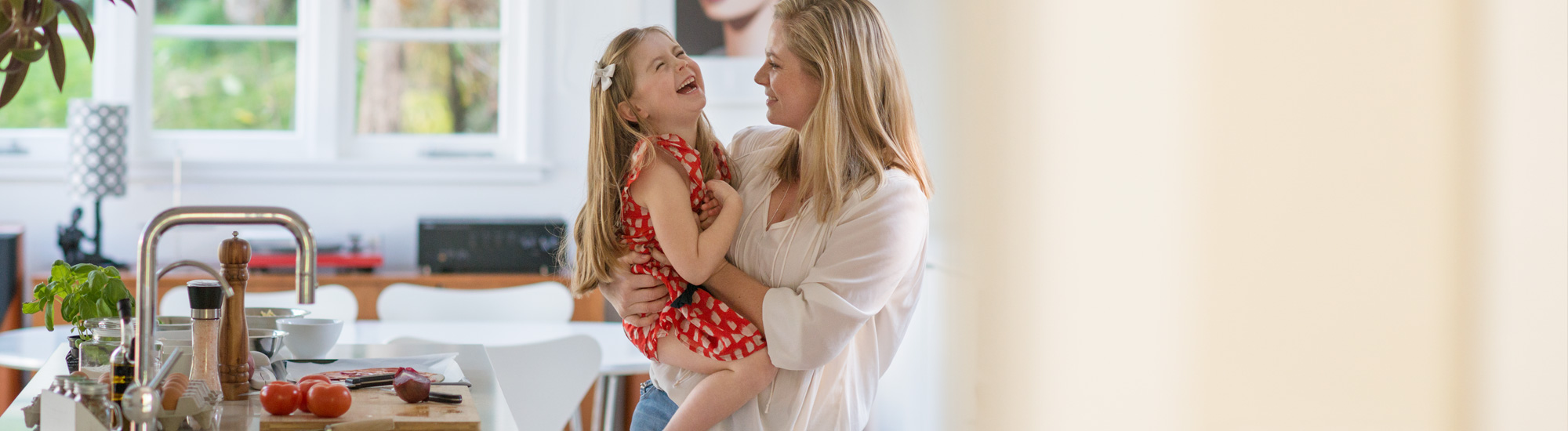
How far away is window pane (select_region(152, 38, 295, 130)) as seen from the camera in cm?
398

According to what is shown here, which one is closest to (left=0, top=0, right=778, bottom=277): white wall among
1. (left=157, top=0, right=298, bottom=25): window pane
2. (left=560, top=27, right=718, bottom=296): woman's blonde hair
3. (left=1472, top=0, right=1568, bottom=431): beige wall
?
(left=157, top=0, right=298, bottom=25): window pane

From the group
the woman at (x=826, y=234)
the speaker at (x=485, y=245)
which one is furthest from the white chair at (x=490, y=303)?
the woman at (x=826, y=234)

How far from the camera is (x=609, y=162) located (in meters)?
1.66

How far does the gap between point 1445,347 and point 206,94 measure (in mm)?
4080

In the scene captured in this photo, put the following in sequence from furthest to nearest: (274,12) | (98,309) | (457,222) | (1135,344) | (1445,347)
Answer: (274,12) → (457,222) → (98,309) → (1135,344) → (1445,347)

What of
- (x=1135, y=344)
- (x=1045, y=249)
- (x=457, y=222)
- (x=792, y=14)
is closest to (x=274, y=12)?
(x=457, y=222)

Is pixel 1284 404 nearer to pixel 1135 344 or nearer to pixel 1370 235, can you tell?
pixel 1370 235

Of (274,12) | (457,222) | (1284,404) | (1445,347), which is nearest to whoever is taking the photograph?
(1445,347)

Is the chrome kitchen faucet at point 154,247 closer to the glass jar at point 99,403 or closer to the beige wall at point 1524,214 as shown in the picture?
the glass jar at point 99,403

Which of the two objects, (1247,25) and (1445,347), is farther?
(1247,25)

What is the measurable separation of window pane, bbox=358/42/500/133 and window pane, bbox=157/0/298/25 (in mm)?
287

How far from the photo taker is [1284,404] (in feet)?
3.17

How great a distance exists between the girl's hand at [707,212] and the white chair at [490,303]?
1.81 meters

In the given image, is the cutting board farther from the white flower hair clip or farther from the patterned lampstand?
the patterned lampstand
